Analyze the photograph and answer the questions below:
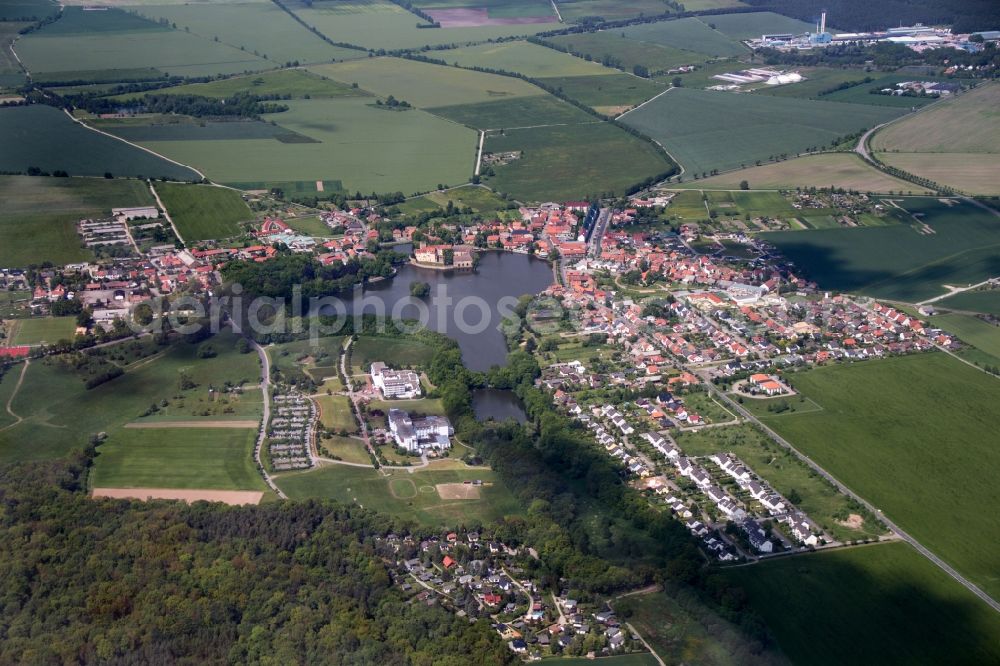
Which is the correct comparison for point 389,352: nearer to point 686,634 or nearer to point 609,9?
point 686,634

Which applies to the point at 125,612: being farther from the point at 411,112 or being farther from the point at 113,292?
→ the point at 411,112

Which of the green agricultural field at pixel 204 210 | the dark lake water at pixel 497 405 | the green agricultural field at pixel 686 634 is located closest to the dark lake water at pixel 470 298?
the dark lake water at pixel 497 405

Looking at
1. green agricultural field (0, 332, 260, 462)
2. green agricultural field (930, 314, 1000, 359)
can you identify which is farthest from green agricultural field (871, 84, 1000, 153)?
green agricultural field (0, 332, 260, 462)

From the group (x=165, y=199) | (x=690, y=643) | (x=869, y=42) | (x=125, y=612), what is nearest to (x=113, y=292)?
(x=165, y=199)

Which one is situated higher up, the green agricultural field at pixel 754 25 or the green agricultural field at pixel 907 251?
the green agricultural field at pixel 754 25

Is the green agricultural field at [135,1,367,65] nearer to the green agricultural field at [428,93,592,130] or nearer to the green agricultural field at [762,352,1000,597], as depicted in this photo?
the green agricultural field at [428,93,592,130]

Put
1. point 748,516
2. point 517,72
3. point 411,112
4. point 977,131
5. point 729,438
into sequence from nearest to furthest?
point 748,516 → point 729,438 → point 977,131 → point 411,112 → point 517,72

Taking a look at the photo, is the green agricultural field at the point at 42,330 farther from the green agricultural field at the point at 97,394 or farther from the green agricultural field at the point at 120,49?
the green agricultural field at the point at 120,49
